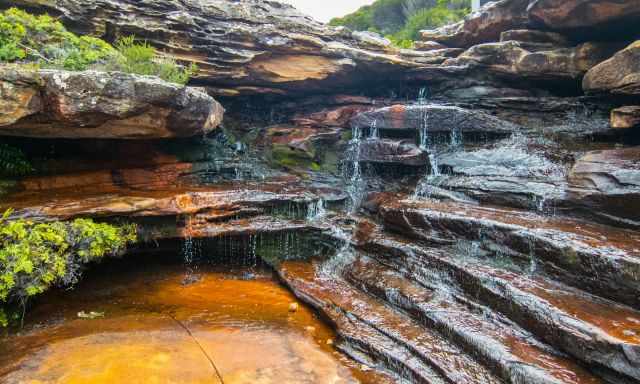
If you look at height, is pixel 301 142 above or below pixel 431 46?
below

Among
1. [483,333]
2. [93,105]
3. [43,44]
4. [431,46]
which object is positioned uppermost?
[431,46]

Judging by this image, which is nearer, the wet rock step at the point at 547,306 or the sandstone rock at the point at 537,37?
the wet rock step at the point at 547,306

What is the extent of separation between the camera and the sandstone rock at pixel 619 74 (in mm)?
8078

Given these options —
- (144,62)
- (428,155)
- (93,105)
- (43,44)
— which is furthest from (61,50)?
(428,155)

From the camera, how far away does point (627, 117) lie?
834cm

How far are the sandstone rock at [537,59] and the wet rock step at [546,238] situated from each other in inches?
222

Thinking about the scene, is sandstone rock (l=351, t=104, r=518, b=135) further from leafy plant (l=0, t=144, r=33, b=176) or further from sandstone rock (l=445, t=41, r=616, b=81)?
leafy plant (l=0, t=144, r=33, b=176)

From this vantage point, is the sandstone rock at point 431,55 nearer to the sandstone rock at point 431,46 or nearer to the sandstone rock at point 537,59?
the sandstone rock at point 431,46

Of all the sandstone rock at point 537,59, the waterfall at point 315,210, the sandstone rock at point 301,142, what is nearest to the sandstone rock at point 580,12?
the sandstone rock at point 537,59

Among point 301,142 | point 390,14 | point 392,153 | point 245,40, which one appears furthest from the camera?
point 390,14

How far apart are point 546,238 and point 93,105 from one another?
8.08m

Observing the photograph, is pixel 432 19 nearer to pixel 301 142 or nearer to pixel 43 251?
pixel 301 142

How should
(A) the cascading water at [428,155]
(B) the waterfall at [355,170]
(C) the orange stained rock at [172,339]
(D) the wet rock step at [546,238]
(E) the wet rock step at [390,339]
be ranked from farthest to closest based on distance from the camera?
(B) the waterfall at [355,170], (A) the cascading water at [428,155], (D) the wet rock step at [546,238], (E) the wet rock step at [390,339], (C) the orange stained rock at [172,339]

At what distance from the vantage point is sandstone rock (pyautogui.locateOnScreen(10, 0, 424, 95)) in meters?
10.2
